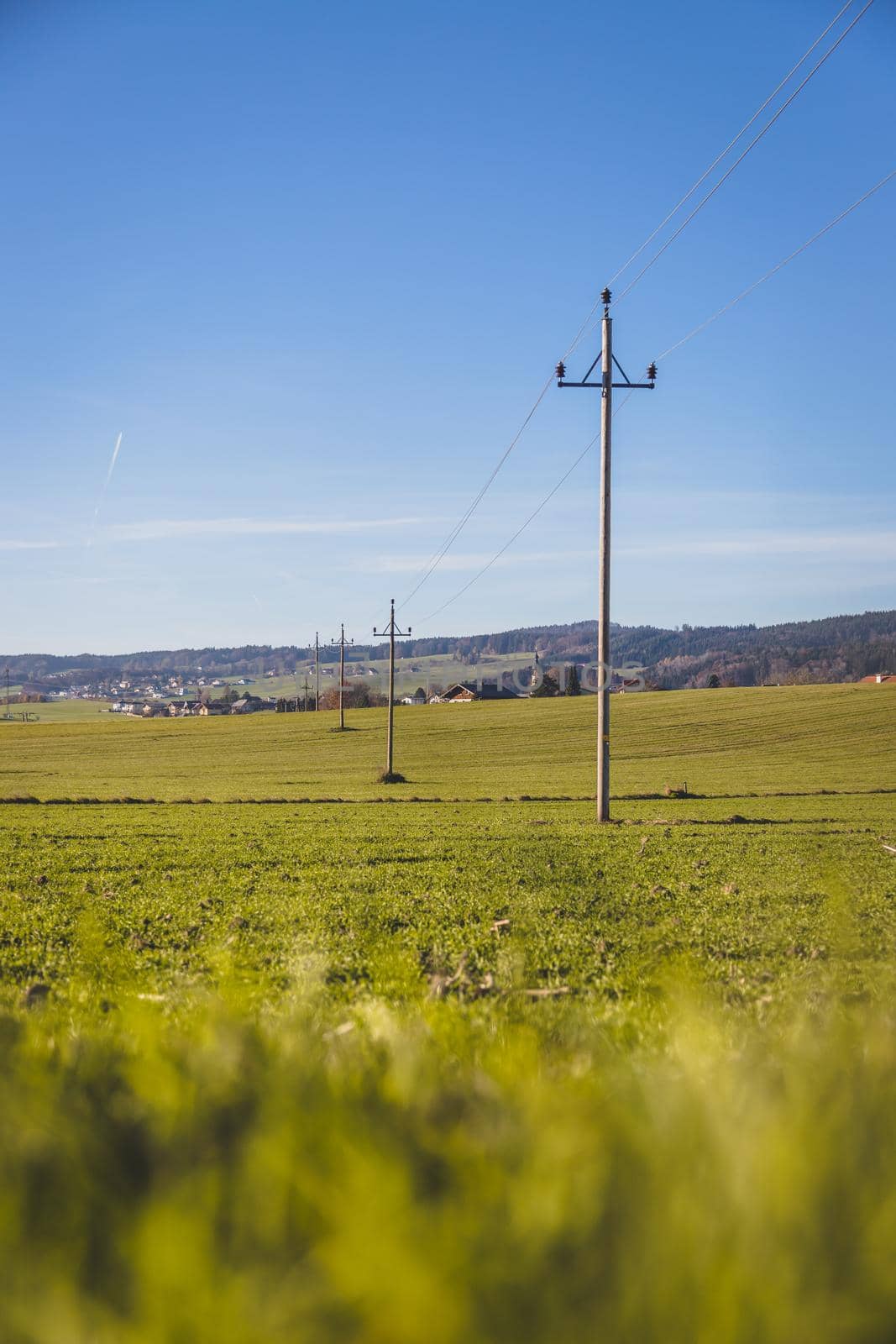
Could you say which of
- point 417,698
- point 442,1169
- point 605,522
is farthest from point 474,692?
point 442,1169

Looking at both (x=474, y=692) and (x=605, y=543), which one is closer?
(x=605, y=543)

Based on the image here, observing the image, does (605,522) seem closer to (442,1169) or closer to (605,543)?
(605,543)

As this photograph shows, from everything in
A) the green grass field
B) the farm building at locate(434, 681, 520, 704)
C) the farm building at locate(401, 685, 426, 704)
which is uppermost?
the green grass field

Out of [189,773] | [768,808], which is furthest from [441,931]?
[189,773]

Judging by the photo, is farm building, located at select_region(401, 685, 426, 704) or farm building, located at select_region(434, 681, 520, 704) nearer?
farm building, located at select_region(434, 681, 520, 704)

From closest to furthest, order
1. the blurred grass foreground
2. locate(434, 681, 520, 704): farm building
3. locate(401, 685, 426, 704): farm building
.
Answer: the blurred grass foreground < locate(434, 681, 520, 704): farm building < locate(401, 685, 426, 704): farm building

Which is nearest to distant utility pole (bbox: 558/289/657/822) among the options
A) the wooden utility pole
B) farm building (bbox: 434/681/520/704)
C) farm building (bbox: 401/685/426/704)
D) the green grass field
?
the wooden utility pole

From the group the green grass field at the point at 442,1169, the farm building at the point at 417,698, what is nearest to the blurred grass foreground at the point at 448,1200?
the green grass field at the point at 442,1169

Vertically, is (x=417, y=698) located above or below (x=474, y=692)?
below

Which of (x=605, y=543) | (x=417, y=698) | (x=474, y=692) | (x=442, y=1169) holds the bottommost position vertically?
(x=417, y=698)

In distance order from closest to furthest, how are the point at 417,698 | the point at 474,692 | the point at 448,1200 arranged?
the point at 448,1200
the point at 474,692
the point at 417,698

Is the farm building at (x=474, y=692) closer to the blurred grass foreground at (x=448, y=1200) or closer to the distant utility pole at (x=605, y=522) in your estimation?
the distant utility pole at (x=605, y=522)

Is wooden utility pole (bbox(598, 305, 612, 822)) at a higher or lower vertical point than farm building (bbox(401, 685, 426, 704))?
higher

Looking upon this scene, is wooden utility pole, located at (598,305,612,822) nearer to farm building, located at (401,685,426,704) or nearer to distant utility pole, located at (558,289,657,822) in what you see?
distant utility pole, located at (558,289,657,822)
